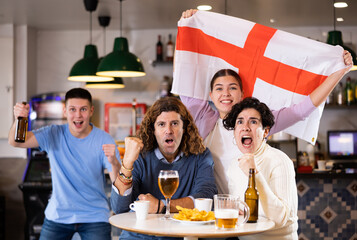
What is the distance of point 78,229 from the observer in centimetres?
331

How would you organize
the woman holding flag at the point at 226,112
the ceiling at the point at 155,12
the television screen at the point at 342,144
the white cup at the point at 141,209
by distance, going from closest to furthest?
the white cup at the point at 141,209 → the woman holding flag at the point at 226,112 → the ceiling at the point at 155,12 → the television screen at the point at 342,144

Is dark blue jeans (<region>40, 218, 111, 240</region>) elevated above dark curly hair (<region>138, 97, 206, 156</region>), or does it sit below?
below

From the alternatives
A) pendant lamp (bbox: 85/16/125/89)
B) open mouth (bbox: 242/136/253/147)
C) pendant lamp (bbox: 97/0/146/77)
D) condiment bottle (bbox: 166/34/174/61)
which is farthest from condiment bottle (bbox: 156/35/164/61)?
open mouth (bbox: 242/136/253/147)

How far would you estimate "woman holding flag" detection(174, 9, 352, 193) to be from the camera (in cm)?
276

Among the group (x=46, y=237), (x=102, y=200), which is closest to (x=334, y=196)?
(x=102, y=200)

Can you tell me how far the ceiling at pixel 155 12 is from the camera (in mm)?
5625

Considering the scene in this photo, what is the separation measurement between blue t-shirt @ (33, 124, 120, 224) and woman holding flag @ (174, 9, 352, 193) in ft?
2.49

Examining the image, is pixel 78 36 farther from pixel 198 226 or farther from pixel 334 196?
pixel 198 226

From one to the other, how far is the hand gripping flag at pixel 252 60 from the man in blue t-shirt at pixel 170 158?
1.87 ft

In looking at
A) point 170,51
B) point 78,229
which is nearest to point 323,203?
point 78,229

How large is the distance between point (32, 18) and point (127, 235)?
4739mm

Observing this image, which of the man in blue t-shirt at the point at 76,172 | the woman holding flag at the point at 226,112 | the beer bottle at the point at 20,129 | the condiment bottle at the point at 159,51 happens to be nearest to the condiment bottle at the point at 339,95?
the condiment bottle at the point at 159,51

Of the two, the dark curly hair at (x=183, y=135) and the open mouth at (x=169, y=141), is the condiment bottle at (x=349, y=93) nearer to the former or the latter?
the dark curly hair at (x=183, y=135)

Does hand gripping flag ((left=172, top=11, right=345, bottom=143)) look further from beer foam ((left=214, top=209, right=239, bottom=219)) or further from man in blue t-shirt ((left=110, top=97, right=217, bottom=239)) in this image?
beer foam ((left=214, top=209, right=239, bottom=219))
